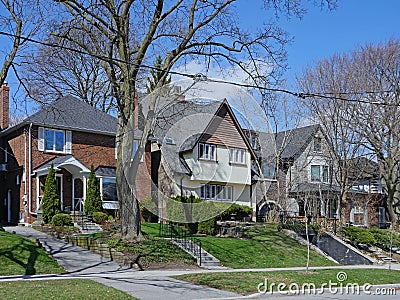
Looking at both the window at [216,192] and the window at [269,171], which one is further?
the window at [269,171]

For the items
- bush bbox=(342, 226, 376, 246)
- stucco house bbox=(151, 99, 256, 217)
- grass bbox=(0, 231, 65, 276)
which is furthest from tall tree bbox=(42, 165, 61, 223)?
bush bbox=(342, 226, 376, 246)

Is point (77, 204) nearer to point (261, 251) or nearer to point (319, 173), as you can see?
point (261, 251)

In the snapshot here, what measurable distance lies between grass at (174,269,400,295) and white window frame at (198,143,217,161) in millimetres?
17159

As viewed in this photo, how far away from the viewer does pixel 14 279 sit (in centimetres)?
1509

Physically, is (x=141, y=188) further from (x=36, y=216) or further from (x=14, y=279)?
(x=14, y=279)

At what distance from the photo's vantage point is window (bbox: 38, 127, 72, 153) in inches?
1177

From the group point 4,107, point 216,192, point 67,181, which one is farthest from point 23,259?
point 216,192

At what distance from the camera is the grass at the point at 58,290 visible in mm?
11805

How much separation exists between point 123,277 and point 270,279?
4.31 meters

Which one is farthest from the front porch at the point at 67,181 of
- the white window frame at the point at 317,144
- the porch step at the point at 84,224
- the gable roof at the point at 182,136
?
the white window frame at the point at 317,144

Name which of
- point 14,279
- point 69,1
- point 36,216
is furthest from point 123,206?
point 36,216

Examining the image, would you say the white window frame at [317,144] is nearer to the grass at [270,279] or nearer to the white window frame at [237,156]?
the white window frame at [237,156]

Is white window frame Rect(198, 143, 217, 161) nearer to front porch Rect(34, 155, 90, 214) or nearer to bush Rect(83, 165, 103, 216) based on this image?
bush Rect(83, 165, 103, 216)

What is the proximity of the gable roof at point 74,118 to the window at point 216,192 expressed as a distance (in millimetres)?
7273
